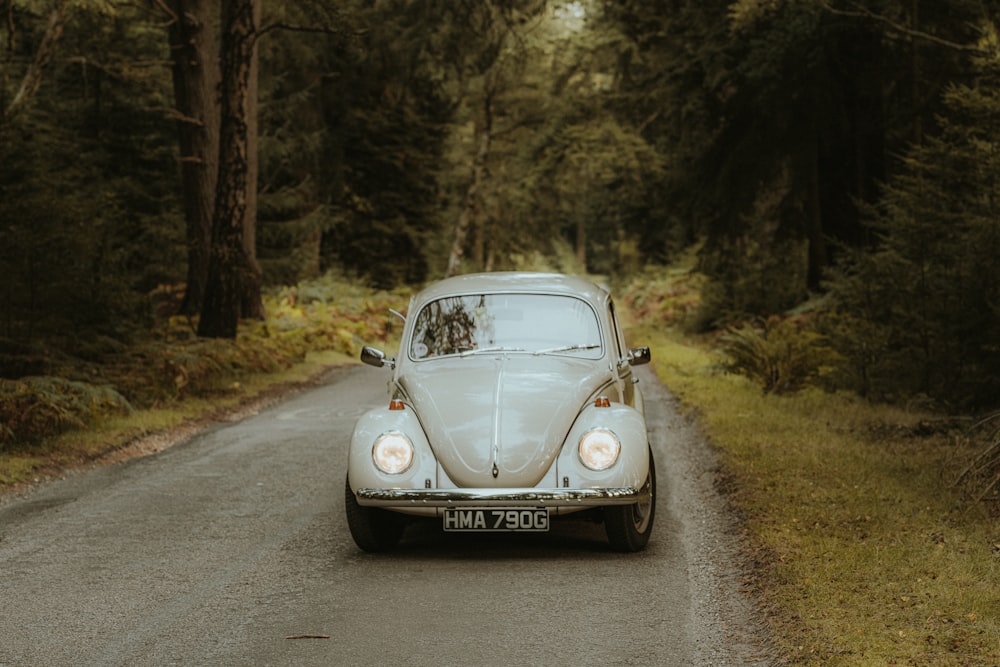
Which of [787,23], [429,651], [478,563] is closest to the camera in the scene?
[429,651]

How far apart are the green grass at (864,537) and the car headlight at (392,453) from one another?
228cm

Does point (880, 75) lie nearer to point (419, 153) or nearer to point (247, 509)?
point (247, 509)

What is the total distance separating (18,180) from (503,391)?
971 centimetres

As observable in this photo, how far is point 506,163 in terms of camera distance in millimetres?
46781

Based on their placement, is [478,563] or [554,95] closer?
[478,563]

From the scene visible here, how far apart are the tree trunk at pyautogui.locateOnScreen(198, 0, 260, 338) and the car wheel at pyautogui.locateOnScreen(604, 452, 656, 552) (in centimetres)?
1248

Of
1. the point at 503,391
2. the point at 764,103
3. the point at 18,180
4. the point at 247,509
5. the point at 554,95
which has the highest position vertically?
the point at 554,95

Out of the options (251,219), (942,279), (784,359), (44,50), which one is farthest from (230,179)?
(942,279)

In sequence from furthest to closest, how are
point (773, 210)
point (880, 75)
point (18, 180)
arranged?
point (773, 210), point (880, 75), point (18, 180)

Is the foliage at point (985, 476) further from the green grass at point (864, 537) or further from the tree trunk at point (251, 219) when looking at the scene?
the tree trunk at point (251, 219)

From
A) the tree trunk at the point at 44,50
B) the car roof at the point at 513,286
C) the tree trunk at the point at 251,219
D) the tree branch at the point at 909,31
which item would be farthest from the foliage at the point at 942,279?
the tree trunk at the point at 44,50

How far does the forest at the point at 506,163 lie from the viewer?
13.0 m

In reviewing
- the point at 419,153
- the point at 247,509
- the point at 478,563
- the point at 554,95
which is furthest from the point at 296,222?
the point at 478,563

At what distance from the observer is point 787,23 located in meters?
18.0
